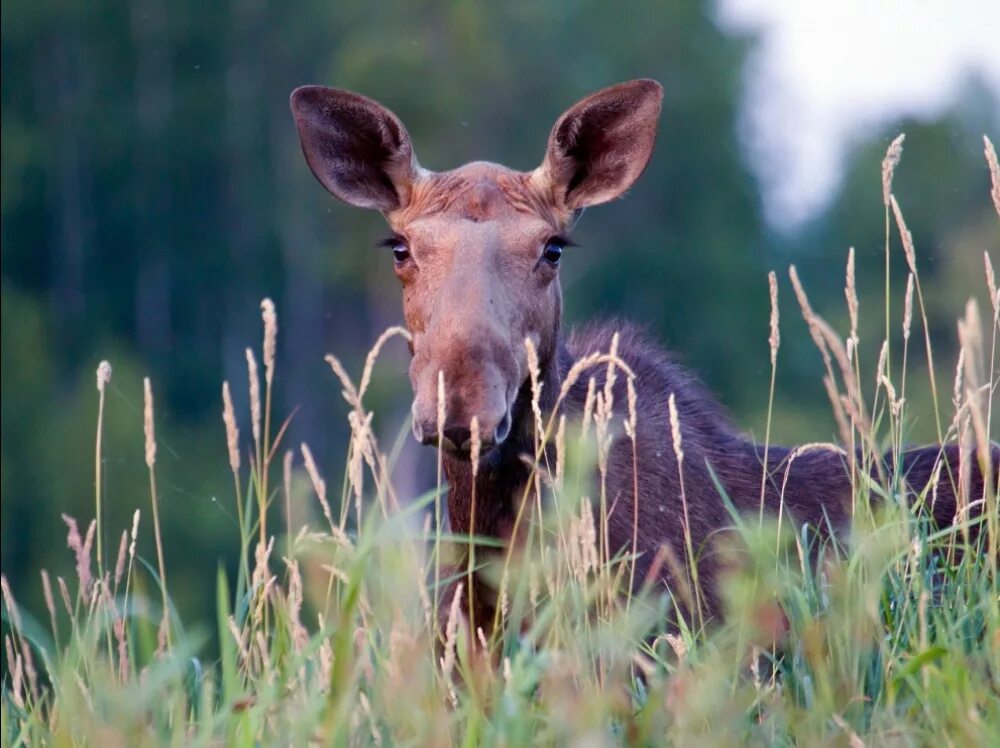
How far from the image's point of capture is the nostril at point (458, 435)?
544cm

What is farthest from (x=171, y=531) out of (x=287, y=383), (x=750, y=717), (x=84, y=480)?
(x=750, y=717)

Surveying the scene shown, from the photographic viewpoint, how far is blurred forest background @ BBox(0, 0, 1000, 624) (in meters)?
36.5

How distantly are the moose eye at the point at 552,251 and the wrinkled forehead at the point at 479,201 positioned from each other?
0.19ft

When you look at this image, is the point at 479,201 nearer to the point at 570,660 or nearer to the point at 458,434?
the point at 458,434

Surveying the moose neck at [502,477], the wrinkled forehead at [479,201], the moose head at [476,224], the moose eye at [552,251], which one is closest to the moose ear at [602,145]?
the moose head at [476,224]

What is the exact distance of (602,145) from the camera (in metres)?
7.47

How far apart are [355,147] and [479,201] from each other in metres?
0.95

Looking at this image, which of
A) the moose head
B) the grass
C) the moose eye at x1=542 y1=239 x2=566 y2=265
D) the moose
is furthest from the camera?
the moose eye at x1=542 y1=239 x2=566 y2=265

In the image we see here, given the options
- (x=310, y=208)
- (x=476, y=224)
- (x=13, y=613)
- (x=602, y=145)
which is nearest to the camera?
(x=13, y=613)

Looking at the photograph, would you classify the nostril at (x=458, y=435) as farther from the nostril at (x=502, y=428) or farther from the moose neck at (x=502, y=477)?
the moose neck at (x=502, y=477)

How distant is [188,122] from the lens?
145ft

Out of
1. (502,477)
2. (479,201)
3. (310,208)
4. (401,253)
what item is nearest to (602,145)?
(479,201)

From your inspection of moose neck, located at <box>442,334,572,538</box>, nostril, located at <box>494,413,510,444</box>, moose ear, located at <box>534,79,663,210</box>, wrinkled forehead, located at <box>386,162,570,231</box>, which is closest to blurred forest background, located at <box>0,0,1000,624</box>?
moose ear, located at <box>534,79,663,210</box>

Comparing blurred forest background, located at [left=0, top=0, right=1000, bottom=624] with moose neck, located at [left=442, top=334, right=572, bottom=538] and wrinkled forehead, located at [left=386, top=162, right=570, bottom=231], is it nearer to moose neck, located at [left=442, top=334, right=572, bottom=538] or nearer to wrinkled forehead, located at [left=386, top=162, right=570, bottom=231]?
wrinkled forehead, located at [left=386, top=162, right=570, bottom=231]
